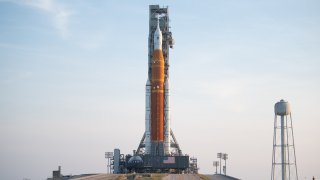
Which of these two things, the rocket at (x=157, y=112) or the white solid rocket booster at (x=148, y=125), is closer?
the rocket at (x=157, y=112)

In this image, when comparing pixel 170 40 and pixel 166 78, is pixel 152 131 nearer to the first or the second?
pixel 166 78

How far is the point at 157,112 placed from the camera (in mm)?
137375

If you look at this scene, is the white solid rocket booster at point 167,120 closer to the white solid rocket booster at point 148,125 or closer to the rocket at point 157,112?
the rocket at point 157,112

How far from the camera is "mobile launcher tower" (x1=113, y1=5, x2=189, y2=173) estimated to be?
135125 mm

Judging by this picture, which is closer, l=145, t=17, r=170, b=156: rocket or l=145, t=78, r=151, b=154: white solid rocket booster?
l=145, t=17, r=170, b=156: rocket

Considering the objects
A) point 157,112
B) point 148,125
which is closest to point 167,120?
point 157,112

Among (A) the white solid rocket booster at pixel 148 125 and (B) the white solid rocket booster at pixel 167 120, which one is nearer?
(A) the white solid rocket booster at pixel 148 125

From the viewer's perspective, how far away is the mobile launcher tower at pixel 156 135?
135m

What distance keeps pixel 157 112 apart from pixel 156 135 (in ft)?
18.4

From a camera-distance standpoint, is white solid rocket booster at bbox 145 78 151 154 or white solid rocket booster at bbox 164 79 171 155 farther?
white solid rocket booster at bbox 164 79 171 155

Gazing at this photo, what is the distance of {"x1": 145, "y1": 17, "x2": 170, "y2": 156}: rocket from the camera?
449ft

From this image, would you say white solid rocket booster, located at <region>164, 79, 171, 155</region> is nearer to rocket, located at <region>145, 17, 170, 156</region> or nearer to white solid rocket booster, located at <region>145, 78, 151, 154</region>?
rocket, located at <region>145, 17, 170, 156</region>

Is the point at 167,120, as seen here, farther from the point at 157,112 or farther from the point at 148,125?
the point at 148,125

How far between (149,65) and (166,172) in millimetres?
28228
